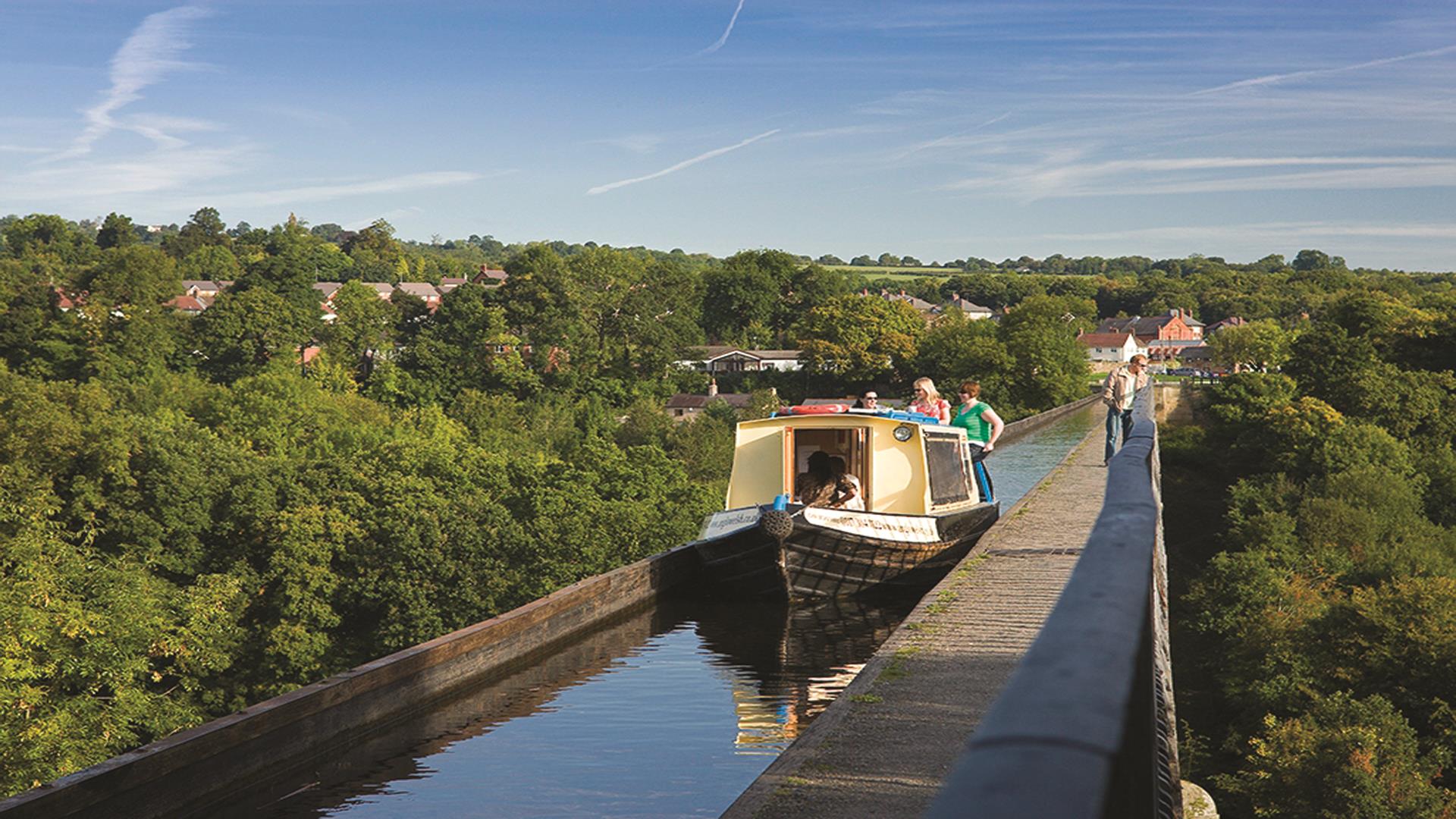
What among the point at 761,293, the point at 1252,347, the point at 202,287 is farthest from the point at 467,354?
the point at 202,287

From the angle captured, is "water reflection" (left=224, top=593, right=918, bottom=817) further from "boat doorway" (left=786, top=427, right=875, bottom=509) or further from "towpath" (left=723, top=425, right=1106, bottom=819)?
"boat doorway" (left=786, top=427, right=875, bottom=509)

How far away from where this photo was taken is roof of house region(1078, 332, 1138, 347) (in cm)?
19000

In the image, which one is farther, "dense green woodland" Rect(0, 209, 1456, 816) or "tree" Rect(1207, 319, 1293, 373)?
"tree" Rect(1207, 319, 1293, 373)

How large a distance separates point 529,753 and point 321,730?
1576 mm

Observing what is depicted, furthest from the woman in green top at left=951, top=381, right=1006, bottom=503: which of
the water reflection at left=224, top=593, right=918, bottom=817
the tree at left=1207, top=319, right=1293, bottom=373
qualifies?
the tree at left=1207, top=319, right=1293, bottom=373

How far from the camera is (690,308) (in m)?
127

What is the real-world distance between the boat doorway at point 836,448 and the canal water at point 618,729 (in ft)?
7.83

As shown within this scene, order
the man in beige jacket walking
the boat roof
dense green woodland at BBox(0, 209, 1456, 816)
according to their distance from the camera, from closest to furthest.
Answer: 1. the boat roof
2. the man in beige jacket walking
3. dense green woodland at BBox(0, 209, 1456, 816)

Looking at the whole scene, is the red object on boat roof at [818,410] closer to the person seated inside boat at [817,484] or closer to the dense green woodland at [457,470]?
the person seated inside boat at [817,484]

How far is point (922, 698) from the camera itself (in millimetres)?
9750

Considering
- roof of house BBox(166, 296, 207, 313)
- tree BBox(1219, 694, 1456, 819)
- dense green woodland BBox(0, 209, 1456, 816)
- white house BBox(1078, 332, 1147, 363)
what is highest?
roof of house BBox(166, 296, 207, 313)

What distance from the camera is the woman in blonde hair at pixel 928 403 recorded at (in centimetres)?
2153

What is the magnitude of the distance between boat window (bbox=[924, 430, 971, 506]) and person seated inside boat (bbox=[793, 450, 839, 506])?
1407 mm

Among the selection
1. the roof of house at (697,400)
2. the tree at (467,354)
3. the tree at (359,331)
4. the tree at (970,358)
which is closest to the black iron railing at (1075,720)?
the tree at (970,358)
